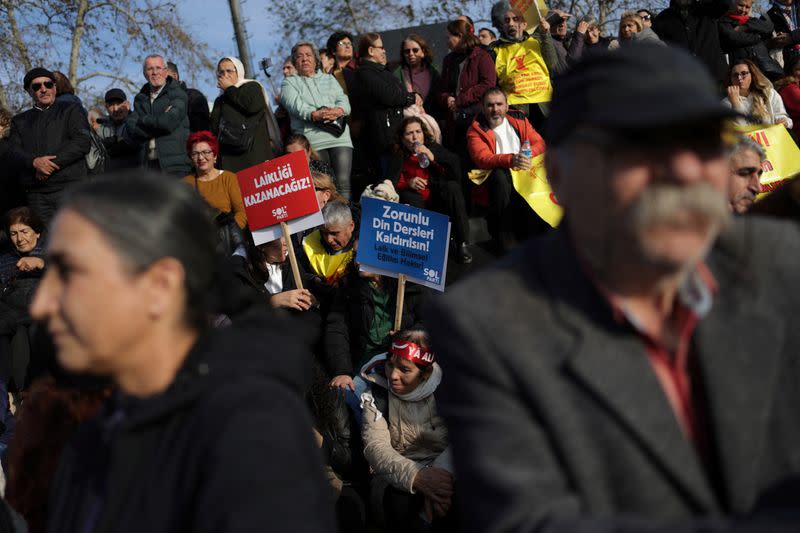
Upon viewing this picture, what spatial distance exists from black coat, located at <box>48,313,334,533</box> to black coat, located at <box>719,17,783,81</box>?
9.82 meters

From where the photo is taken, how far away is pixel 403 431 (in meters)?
5.25

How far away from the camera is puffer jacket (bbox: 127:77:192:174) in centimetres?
916

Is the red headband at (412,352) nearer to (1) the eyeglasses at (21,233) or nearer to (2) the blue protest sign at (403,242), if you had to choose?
(2) the blue protest sign at (403,242)

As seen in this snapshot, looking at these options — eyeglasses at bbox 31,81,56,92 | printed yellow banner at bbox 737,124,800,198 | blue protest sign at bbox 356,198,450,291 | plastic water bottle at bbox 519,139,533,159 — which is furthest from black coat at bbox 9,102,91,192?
printed yellow banner at bbox 737,124,800,198

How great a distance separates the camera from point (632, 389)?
1515 mm

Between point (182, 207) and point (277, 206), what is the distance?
16.3ft

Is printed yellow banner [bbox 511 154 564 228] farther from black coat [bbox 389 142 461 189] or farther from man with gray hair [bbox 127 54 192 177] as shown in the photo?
man with gray hair [bbox 127 54 192 177]

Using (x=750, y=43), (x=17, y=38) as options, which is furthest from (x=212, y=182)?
(x=17, y=38)

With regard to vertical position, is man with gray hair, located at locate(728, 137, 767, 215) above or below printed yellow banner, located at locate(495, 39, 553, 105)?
above

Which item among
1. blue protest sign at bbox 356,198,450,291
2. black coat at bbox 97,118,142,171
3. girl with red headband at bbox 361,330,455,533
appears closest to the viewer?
girl with red headband at bbox 361,330,455,533

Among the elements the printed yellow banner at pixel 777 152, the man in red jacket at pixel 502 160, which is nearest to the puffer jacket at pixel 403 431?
the man in red jacket at pixel 502 160

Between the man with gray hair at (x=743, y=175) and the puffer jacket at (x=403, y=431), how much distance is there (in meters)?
1.90

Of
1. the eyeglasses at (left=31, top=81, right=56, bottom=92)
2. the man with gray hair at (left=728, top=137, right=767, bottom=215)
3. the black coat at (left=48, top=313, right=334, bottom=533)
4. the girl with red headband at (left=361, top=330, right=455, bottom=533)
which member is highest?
the black coat at (left=48, top=313, right=334, bottom=533)

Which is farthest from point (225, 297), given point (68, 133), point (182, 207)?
point (68, 133)
